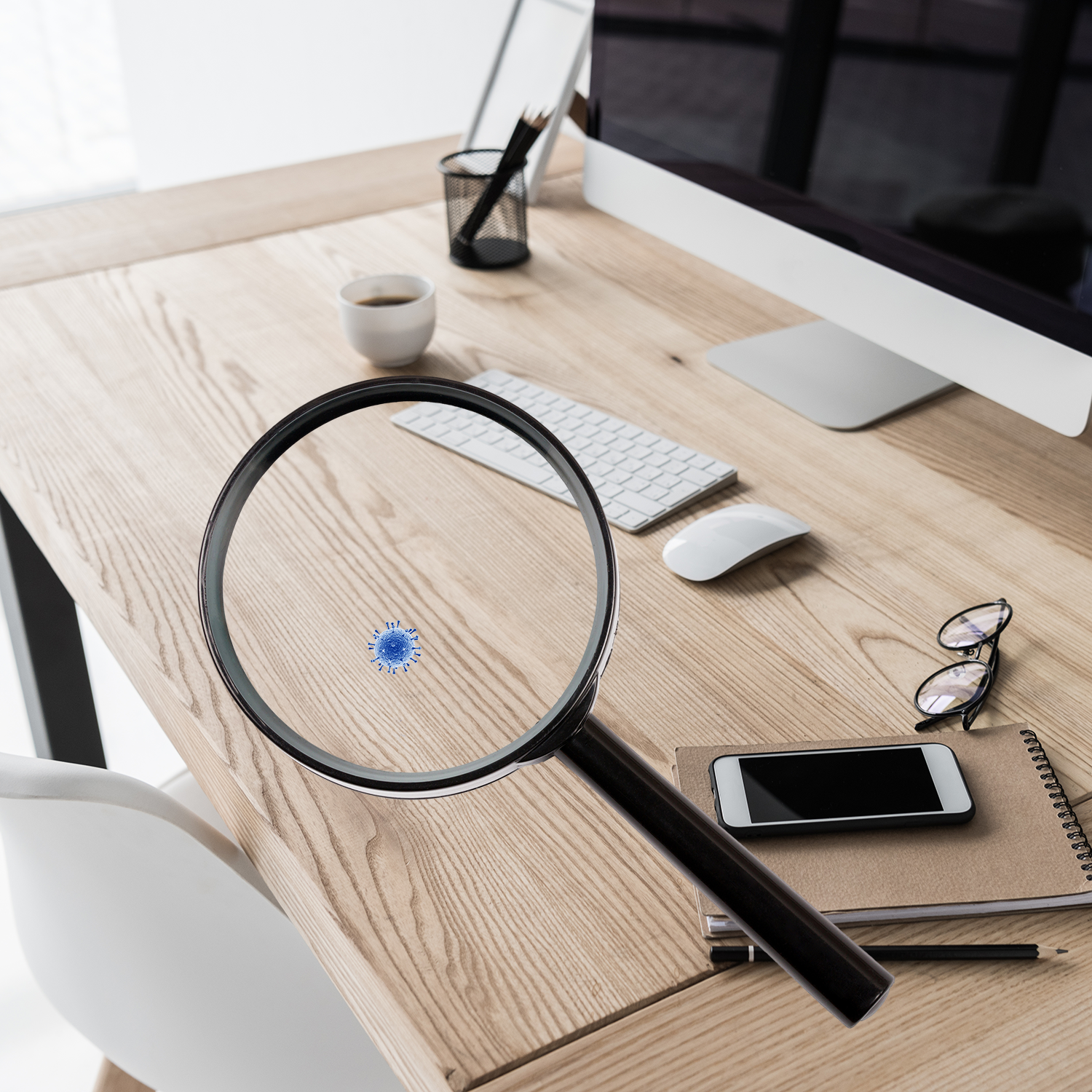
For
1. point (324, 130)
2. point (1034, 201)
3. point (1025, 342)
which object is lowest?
point (324, 130)

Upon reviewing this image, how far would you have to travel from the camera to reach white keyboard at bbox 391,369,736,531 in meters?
0.80

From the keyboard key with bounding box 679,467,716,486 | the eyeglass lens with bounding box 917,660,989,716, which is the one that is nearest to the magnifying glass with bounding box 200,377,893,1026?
the keyboard key with bounding box 679,467,716,486

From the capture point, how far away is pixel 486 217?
3.95 feet

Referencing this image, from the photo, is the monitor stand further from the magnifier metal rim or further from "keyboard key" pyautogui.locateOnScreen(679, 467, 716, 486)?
the magnifier metal rim

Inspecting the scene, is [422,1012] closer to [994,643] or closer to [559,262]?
[994,643]

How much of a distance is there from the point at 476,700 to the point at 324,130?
2.54 metres

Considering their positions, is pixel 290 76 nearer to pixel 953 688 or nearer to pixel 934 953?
pixel 953 688

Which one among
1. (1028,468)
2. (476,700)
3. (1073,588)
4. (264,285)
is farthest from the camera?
(264,285)

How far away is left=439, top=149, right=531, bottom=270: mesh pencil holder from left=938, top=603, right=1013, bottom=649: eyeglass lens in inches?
28.8

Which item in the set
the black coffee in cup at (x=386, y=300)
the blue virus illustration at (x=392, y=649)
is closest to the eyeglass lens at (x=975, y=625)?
the blue virus illustration at (x=392, y=649)

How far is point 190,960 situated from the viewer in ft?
2.18

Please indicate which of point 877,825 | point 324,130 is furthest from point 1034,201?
point 324,130

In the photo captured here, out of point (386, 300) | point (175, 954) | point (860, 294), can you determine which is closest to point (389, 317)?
point (386, 300)

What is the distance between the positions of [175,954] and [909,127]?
0.82 m
